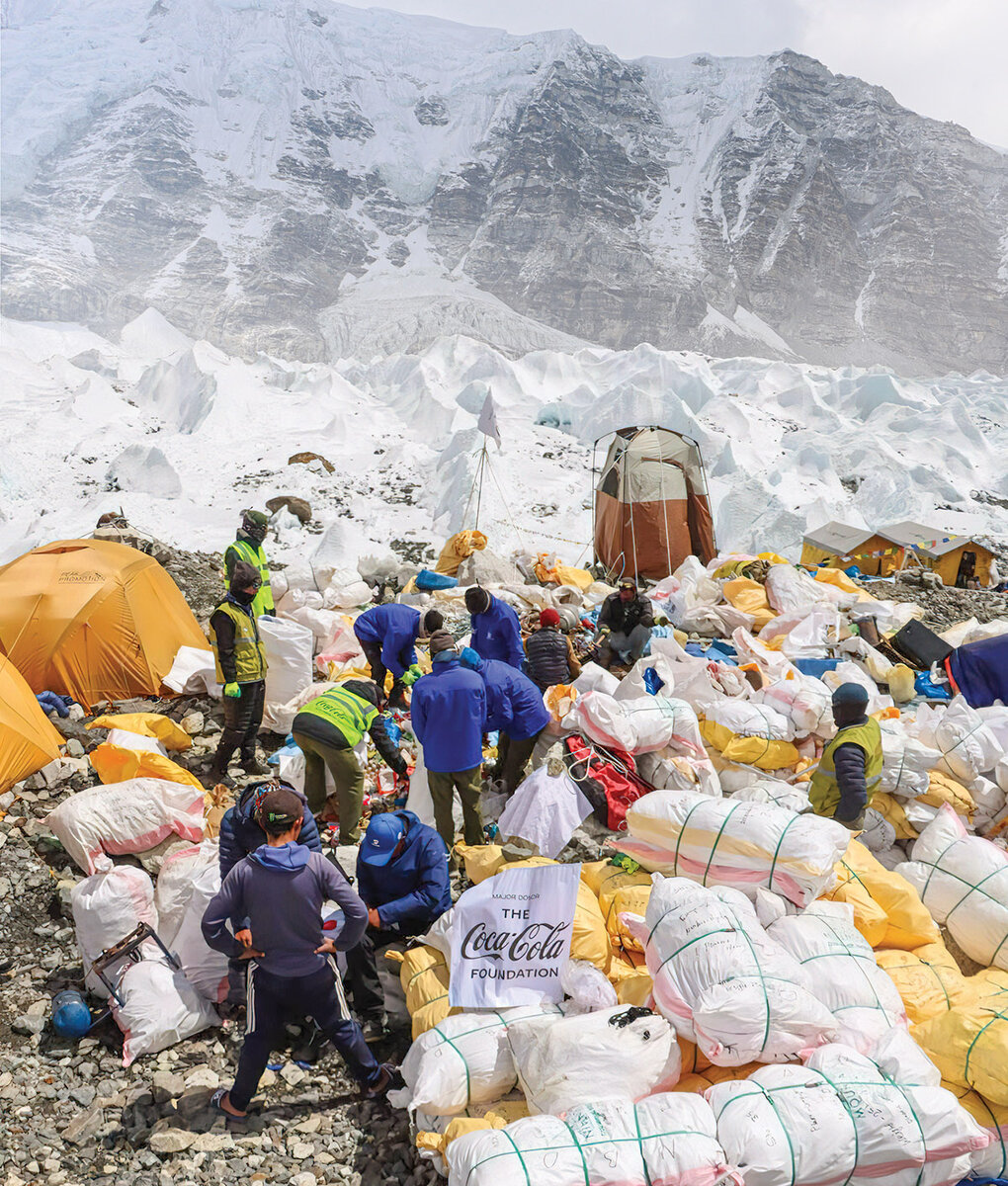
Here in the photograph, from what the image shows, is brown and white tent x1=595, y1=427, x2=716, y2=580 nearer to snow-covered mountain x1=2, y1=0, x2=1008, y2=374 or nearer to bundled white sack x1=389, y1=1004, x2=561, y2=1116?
bundled white sack x1=389, y1=1004, x2=561, y2=1116

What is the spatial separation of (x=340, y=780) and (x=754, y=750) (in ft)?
8.03

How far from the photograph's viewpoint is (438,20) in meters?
98.0

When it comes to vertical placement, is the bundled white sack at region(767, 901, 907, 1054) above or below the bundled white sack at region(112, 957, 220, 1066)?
above

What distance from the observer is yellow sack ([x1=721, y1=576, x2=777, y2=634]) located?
7246mm

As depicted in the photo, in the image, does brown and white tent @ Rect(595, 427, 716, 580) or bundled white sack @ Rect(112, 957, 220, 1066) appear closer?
bundled white sack @ Rect(112, 957, 220, 1066)

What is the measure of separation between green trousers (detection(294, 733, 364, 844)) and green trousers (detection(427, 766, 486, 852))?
0.40 m

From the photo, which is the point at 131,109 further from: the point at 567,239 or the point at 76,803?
the point at 76,803

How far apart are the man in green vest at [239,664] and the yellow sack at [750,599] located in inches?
180

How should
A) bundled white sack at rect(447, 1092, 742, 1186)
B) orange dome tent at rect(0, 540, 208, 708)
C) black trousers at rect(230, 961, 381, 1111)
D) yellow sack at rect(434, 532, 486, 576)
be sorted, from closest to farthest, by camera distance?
bundled white sack at rect(447, 1092, 742, 1186)
black trousers at rect(230, 961, 381, 1111)
orange dome tent at rect(0, 540, 208, 708)
yellow sack at rect(434, 532, 486, 576)

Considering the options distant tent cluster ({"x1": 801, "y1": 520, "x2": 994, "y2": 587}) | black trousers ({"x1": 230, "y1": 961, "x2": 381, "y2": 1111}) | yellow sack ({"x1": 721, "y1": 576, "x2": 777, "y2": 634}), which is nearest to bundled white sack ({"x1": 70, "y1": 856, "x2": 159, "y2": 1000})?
black trousers ({"x1": 230, "y1": 961, "x2": 381, "y2": 1111})

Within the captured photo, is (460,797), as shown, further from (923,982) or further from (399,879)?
(923,982)

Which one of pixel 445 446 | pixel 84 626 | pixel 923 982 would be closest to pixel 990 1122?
pixel 923 982

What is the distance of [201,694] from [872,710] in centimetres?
505

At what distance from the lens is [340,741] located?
12.9ft
